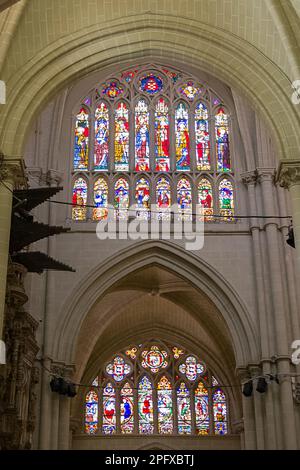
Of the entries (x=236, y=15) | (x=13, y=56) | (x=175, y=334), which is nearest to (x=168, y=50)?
(x=236, y=15)

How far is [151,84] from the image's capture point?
75.8 feet

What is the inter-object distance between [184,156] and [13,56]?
9.32 m

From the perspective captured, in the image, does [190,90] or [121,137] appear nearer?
[121,137]

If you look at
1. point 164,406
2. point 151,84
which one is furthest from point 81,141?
point 164,406

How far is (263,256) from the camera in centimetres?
1995

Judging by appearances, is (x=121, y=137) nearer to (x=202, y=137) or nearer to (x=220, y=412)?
(x=202, y=137)

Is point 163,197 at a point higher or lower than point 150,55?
higher

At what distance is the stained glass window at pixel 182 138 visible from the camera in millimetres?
21922

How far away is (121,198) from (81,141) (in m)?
2.23

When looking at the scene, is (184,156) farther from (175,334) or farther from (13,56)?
(13,56)

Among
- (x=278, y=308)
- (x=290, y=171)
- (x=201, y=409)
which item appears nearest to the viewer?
(x=290, y=171)

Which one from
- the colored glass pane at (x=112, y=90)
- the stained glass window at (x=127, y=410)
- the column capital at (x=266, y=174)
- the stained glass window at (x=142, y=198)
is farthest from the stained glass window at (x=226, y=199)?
the stained glass window at (x=127, y=410)

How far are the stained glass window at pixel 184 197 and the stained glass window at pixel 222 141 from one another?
107 centimetres

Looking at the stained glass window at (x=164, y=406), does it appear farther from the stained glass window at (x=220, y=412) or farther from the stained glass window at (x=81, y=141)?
the stained glass window at (x=81, y=141)
